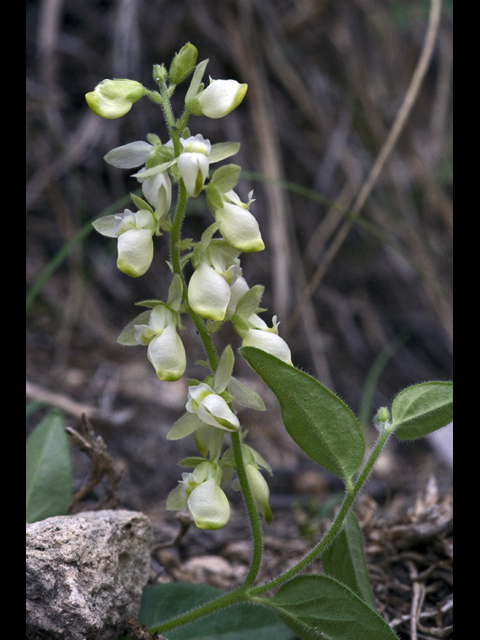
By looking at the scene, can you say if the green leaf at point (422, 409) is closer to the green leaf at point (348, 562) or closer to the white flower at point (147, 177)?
the green leaf at point (348, 562)

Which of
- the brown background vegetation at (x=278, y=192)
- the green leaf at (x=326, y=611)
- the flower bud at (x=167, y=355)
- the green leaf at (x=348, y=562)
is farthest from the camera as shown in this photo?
the brown background vegetation at (x=278, y=192)

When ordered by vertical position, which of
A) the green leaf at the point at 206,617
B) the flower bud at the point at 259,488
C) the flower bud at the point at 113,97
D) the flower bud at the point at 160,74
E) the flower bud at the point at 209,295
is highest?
the flower bud at the point at 160,74

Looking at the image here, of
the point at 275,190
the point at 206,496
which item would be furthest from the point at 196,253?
the point at 275,190

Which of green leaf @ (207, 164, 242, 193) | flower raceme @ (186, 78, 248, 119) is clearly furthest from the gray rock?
flower raceme @ (186, 78, 248, 119)

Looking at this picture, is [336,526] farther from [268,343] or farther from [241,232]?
[241,232]

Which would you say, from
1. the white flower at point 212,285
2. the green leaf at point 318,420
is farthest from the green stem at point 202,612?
the white flower at point 212,285

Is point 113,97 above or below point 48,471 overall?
above

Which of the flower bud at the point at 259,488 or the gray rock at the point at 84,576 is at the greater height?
the flower bud at the point at 259,488
